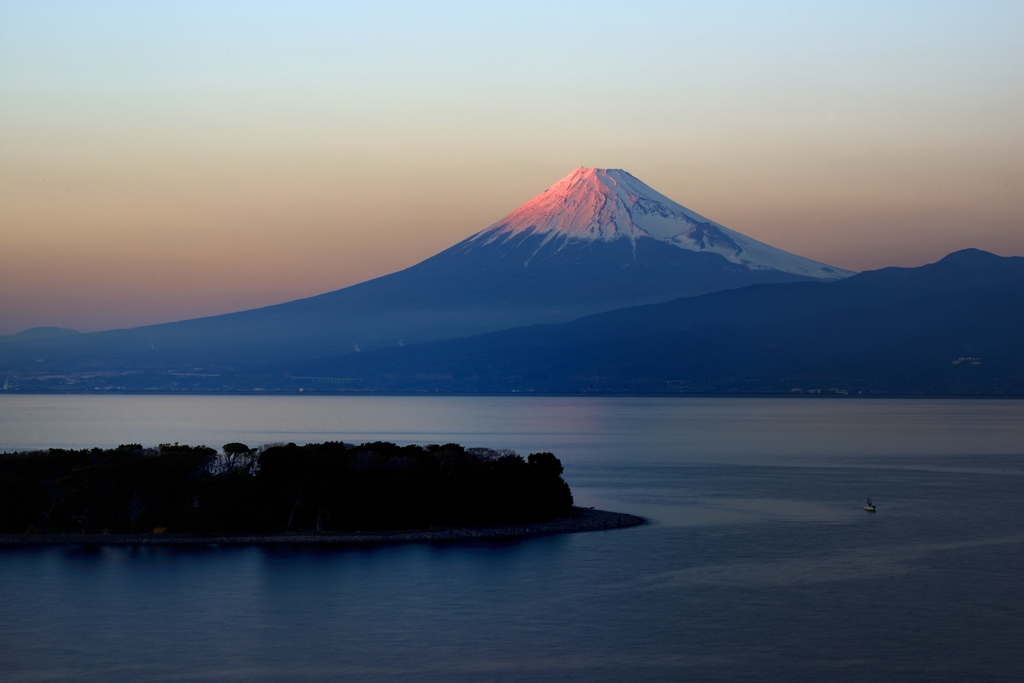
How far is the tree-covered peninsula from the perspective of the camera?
39688 millimetres

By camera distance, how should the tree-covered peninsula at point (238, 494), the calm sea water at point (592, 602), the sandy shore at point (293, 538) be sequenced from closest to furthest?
the calm sea water at point (592, 602) → the sandy shore at point (293, 538) → the tree-covered peninsula at point (238, 494)

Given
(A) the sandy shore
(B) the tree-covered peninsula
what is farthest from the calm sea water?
(B) the tree-covered peninsula

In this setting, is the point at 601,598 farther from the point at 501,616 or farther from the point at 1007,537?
the point at 1007,537

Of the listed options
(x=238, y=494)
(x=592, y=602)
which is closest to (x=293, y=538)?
(x=238, y=494)

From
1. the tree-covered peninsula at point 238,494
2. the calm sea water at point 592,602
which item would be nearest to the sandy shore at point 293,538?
the tree-covered peninsula at point 238,494

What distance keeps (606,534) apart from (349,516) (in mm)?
8826

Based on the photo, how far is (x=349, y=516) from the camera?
1585 inches

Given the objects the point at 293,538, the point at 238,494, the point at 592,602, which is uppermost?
the point at 238,494

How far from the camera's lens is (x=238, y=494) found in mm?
40438

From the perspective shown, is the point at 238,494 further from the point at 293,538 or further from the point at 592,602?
the point at 592,602

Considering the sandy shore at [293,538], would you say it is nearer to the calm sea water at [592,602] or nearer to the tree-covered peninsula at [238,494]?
the tree-covered peninsula at [238,494]

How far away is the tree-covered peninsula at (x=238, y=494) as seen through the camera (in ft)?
130

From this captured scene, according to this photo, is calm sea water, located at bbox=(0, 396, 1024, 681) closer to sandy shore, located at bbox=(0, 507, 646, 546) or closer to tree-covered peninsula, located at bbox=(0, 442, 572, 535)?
sandy shore, located at bbox=(0, 507, 646, 546)

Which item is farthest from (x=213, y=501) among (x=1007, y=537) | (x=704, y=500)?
(x=1007, y=537)
